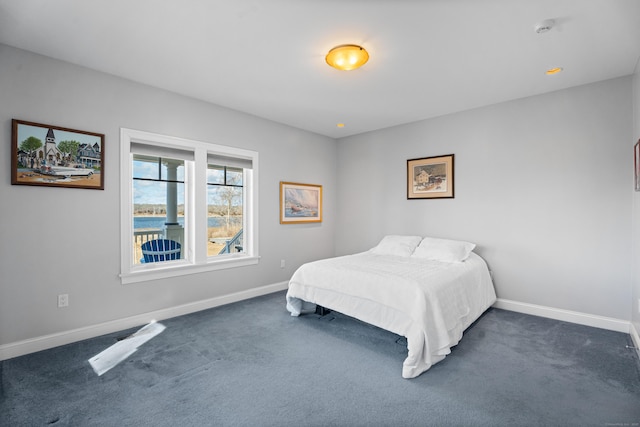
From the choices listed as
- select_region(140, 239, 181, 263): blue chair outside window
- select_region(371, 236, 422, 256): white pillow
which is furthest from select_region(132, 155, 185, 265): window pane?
select_region(371, 236, 422, 256): white pillow

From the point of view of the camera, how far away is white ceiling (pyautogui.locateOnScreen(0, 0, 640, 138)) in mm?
2041

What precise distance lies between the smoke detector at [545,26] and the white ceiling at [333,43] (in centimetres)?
4

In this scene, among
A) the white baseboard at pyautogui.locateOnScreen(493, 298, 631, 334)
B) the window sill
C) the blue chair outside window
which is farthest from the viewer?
the blue chair outside window

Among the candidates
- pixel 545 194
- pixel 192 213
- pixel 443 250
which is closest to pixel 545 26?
pixel 545 194

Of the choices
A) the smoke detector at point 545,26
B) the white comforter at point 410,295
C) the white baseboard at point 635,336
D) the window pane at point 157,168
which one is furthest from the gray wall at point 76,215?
the white baseboard at point 635,336

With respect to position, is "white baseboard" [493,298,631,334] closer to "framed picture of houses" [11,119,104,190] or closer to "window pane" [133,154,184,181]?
"window pane" [133,154,184,181]

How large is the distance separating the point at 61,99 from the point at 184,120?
44.1 inches

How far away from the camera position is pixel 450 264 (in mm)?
3428

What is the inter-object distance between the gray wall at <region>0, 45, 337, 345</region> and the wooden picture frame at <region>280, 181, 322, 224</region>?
1.17 m

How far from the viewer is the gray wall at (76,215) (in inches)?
98.3

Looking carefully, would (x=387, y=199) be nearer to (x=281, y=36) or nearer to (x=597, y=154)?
(x=597, y=154)

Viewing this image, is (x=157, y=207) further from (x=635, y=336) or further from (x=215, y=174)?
(x=635, y=336)

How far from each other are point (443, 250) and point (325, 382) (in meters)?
2.34

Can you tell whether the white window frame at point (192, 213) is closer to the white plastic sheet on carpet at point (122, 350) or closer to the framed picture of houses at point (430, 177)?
the white plastic sheet on carpet at point (122, 350)
